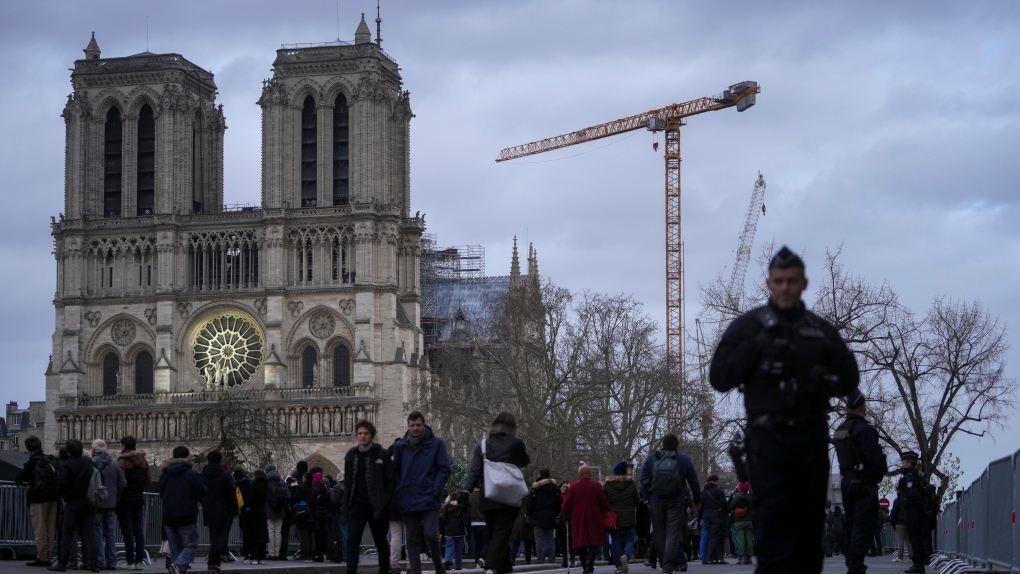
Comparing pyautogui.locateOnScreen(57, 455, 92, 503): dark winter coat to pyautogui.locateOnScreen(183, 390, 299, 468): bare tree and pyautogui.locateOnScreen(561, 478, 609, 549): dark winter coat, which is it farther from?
pyautogui.locateOnScreen(183, 390, 299, 468): bare tree

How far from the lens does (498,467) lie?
53.7ft

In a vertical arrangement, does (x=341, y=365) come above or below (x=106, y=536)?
above

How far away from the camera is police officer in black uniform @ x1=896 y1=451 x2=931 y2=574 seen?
22312mm

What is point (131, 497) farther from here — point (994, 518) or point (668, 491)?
point (994, 518)

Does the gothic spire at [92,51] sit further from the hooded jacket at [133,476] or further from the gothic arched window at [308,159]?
the hooded jacket at [133,476]

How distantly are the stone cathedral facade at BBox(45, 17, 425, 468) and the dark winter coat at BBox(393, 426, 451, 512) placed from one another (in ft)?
220

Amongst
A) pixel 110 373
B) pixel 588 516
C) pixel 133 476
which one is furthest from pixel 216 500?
pixel 110 373

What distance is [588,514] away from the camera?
22.4 metres

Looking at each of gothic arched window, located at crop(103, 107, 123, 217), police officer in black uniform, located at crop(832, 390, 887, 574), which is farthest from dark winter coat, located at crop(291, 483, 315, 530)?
gothic arched window, located at crop(103, 107, 123, 217)

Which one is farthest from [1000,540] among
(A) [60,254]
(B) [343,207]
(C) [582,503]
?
(A) [60,254]

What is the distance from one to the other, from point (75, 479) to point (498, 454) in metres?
7.11

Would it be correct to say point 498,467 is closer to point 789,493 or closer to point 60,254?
point 789,493

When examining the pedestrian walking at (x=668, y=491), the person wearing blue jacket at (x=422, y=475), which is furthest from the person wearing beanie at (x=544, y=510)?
the person wearing blue jacket at (x=422, y=475)

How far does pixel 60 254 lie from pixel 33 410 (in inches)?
1729
